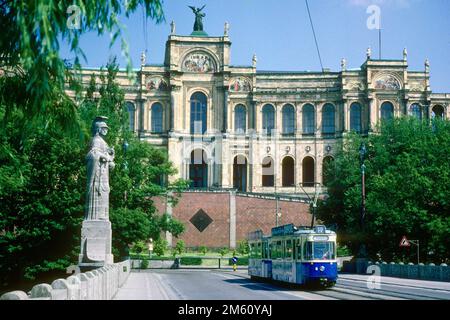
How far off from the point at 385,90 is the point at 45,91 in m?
75.1

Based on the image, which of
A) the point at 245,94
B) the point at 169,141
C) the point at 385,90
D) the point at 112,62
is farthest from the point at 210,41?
the point at 112,62

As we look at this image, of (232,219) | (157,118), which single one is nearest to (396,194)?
(232,219)

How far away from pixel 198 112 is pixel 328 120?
51.5 feet

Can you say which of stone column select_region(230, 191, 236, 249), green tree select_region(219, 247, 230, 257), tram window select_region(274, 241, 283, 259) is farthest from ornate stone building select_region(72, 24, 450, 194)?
tram window select_region(274, 241, 283, 259)

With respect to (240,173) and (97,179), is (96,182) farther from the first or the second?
(240,173)

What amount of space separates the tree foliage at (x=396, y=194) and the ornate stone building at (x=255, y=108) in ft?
65.4

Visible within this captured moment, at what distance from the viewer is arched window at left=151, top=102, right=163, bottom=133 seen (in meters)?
82.6

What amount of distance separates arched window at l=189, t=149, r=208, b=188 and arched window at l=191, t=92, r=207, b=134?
2.75 metres

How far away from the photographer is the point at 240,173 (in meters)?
82.8

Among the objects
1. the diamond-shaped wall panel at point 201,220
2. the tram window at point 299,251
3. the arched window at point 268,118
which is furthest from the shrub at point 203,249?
the tram window at point 299,251

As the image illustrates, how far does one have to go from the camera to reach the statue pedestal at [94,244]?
2486cm

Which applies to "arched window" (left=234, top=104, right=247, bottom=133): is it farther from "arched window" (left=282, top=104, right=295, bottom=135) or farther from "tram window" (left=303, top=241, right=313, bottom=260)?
"tram window" (left=303, top=241, right=313, bottom=260)

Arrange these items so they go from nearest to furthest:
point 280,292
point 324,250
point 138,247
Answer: point 280,292 < point 324,250 < point 138,247
